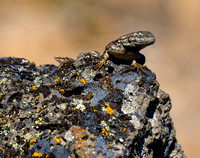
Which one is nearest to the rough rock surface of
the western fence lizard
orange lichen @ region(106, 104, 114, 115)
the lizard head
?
orange lichen @ region(106, 104, 114, 115)

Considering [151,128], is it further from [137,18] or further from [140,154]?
[137,18]

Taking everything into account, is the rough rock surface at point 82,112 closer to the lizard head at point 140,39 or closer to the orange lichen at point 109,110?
the orange lichen at point 109,110

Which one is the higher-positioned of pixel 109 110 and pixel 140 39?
pixel 140 39

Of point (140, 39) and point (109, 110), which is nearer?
point (109, 110)

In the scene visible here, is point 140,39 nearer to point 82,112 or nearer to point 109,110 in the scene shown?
point 109,110

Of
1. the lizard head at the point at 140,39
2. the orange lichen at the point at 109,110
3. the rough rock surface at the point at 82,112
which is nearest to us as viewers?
the rough rock surface at the point at 82,112

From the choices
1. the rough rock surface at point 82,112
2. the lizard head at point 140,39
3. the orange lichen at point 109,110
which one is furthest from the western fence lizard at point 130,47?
the orange lichen at point 109,110

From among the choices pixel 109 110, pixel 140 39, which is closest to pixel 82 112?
pixel 109 110
